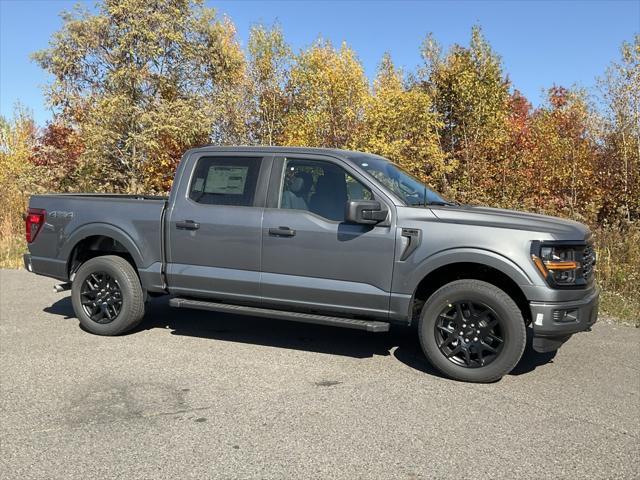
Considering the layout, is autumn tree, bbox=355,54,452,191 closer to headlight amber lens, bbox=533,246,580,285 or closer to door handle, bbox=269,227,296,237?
door handle, bbox=269,227,296,237

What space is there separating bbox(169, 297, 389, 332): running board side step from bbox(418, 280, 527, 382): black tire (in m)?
0.43

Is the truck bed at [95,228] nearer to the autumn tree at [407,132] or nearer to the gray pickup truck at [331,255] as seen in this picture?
the gray pickup truck at [331,255]

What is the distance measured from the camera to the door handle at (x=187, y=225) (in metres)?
5.42

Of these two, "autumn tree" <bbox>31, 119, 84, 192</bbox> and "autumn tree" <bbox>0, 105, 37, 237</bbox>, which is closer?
"autumn tree" <bbox>0, 105, 37, 237</bbox>

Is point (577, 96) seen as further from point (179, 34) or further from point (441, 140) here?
point (179, 34)

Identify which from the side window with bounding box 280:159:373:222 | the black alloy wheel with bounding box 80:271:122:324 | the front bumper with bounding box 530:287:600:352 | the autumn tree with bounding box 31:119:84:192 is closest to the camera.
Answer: the front bumper with bounding box 530:287:600:352


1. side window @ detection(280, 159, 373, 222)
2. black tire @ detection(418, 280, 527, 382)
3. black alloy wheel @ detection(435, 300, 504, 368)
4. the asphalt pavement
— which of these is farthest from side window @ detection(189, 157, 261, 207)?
black alloy wheel @ detection(435, 300, 504, 368)

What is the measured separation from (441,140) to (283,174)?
1943 centimetres

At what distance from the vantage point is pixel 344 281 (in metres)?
4.90

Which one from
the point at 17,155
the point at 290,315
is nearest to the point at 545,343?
the point at 290,315

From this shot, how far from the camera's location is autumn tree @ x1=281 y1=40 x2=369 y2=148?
1008 inches

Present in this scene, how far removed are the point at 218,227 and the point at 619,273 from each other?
6.18 m

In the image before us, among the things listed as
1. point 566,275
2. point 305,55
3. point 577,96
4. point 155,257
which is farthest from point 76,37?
point 577,96

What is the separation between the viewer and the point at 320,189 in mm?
5180
